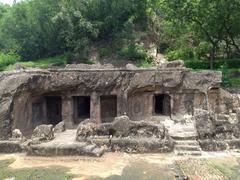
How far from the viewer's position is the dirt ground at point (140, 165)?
13.0 meters

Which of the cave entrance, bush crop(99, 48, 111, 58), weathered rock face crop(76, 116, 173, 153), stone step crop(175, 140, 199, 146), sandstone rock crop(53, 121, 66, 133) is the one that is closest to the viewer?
weathered rock face crop(76, 116, 173, 153)

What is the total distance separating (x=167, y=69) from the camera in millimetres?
21625

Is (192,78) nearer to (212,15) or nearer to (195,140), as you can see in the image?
(195,140)

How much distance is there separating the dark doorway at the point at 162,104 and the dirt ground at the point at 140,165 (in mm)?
7225

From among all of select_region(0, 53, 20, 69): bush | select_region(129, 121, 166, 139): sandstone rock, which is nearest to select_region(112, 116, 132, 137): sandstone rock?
select_region(129, 121, 166, 139): sandstone rock

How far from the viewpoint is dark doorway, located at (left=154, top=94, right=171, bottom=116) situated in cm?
2273

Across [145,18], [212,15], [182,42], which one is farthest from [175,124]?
[145,18]

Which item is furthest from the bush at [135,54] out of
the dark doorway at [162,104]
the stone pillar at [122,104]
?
the stone pillar at [122,104]

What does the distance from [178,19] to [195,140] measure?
16.1m

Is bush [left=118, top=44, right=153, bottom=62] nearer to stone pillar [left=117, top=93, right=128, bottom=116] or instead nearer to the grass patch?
stone pillar [left=117, top=93, right=128, bottom=116]

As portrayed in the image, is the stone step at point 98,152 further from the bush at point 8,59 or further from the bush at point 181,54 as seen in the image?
the bush at point 8,59

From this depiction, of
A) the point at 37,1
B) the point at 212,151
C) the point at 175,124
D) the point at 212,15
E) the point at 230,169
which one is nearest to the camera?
the point at 230,169

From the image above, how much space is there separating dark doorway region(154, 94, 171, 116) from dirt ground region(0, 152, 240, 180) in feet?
23.7

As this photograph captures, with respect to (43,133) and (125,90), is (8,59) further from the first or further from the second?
(43,133)
